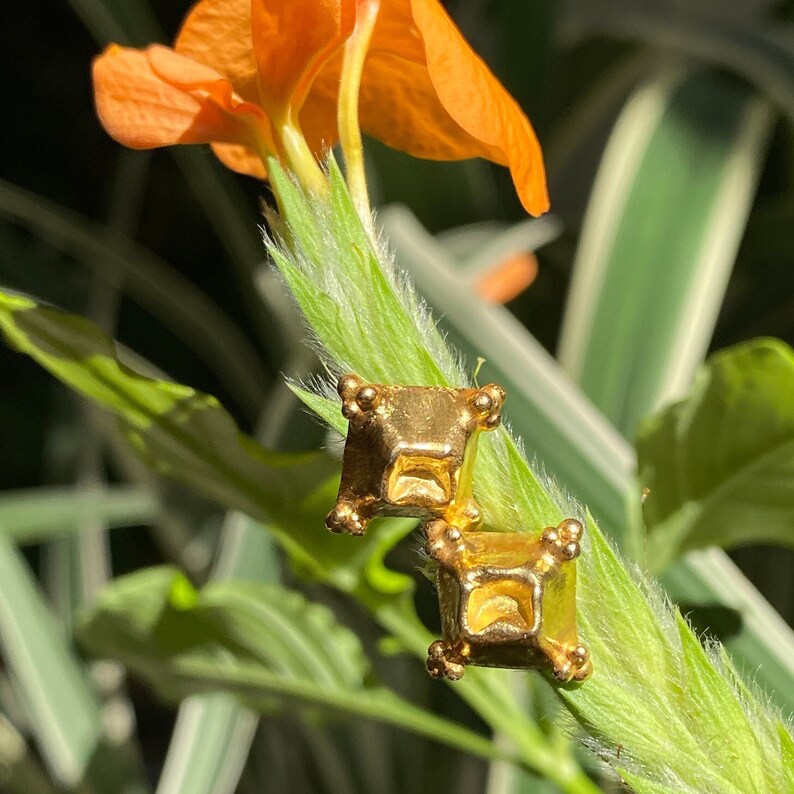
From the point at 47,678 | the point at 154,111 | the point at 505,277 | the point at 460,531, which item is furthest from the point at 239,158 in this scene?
the point at 47,678

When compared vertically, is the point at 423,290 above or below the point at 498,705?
above

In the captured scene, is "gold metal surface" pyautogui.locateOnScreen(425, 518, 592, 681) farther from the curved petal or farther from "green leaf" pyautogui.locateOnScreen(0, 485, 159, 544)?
"green leaf" pyautogui.locateOnScreen(0, 485, 159, 544)

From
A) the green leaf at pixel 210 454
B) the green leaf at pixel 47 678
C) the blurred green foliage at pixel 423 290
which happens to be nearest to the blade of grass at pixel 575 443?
the blurred green foliage at pixel 423 290

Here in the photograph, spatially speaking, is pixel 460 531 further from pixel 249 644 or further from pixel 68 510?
pixel 68 510

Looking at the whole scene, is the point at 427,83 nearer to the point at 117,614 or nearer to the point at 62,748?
the point at 117,614

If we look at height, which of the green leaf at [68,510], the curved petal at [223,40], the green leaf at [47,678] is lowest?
the green leaf at [47,678]

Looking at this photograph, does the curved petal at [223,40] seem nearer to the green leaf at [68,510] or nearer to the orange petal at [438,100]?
the orange petal at [438,100]

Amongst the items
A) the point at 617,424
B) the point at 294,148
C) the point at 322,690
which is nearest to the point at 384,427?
the point at 294,148
